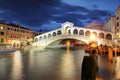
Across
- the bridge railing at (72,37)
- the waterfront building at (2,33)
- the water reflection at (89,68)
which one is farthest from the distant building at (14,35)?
the water reflection at (89,68)

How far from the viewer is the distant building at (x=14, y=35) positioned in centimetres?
4734

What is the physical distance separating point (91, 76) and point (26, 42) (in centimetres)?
5444

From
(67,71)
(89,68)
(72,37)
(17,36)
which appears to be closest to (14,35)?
(17,36)

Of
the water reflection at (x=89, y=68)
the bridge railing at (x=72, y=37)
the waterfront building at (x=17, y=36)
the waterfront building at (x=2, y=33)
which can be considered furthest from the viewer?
the waterfront building at (x=17, y=36)

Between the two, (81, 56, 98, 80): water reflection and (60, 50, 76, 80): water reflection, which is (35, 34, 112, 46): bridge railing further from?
(81, 56, 98, 80): water reflection

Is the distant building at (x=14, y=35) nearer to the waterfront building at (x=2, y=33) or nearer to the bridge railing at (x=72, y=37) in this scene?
the waterfront building at (x=2, y=33)

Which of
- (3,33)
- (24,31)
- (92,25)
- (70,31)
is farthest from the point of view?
(92,25)

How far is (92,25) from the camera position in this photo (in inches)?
2618

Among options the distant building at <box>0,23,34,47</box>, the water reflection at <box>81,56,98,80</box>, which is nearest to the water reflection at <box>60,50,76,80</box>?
the water reflection at <box>81,56,98,80</box>

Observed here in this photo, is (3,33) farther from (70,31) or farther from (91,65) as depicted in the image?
(91,65)

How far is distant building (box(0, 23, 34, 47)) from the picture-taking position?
4734 cm

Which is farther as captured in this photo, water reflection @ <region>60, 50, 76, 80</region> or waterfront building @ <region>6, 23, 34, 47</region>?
waterfront building @ <region>6, 23, 34, 47</region>

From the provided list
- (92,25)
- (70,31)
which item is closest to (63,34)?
(70,31)

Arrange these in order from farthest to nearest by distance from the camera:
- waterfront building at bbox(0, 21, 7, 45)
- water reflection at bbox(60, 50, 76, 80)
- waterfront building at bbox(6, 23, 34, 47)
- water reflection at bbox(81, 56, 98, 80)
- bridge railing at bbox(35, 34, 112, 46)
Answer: waterfront building at bbox(6, 23, 34, 47) < waterfront building at bbox(0, 21, 7, 45) < bridge railing at bbox(35, 34, 112, 46) < water reflection at bbox(60, 50, 76, 80) < water reflection at bbox(81, 56, 98, 80)
